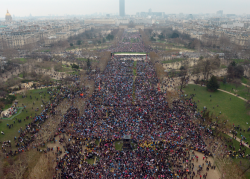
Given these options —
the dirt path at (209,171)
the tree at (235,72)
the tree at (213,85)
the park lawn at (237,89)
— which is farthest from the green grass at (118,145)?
the tree at (235,72)

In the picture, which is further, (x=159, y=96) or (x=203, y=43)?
(x=203, y=43)

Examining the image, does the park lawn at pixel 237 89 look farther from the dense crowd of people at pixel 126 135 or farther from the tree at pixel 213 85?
the dense crowd of people at pixel 126 135

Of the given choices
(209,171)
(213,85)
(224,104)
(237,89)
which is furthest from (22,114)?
(237,89)

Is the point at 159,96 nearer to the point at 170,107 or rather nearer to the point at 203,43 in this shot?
the point at 170,107

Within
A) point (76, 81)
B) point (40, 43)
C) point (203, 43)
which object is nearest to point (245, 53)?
point (203, 43)

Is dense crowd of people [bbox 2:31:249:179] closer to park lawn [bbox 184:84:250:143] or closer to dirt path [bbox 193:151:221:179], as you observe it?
dirt path [bbox 193:151:221:179]

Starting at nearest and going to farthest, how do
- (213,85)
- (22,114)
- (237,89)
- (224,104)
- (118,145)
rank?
(118,145) → (22,114) → (224,104) → (213,85) → (237,89)

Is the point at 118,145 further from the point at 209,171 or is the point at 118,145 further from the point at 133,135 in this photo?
the point at 209,171
